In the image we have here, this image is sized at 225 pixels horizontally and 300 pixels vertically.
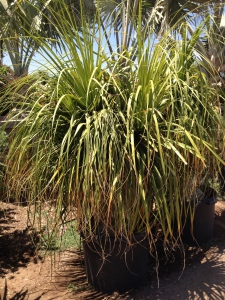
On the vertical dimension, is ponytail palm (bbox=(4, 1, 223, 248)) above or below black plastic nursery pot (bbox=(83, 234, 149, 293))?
above

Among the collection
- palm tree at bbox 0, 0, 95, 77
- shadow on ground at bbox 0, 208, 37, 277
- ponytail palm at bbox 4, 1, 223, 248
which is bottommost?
shadow on ground at bbox 0, 208, 37, 277

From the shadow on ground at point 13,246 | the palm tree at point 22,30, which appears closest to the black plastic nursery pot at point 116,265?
the shadow on ground at point 13,246

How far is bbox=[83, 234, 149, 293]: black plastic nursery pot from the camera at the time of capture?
2.89m

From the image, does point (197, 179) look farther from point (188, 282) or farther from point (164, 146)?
point (188, 282)

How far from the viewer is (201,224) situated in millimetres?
4168

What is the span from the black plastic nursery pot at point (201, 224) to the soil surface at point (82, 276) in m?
0.12

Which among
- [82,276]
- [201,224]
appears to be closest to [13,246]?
[82,276]

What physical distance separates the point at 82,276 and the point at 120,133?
1.74m

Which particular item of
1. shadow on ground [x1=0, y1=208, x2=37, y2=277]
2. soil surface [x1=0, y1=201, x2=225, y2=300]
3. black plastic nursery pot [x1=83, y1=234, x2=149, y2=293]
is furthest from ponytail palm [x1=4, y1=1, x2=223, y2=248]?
shadow on ground [x1=0, y1=208, x2=37, y2=277]

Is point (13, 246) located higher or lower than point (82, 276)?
higher

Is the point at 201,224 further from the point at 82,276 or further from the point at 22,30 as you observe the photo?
the point at 22,30

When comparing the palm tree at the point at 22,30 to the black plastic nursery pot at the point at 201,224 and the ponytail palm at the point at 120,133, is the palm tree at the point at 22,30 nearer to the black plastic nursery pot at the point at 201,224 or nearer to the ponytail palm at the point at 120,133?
the ponytail palm at the point at 120,133

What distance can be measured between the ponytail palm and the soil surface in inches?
25.6

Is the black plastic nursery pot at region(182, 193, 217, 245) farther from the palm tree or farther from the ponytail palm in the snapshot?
the palm tree
